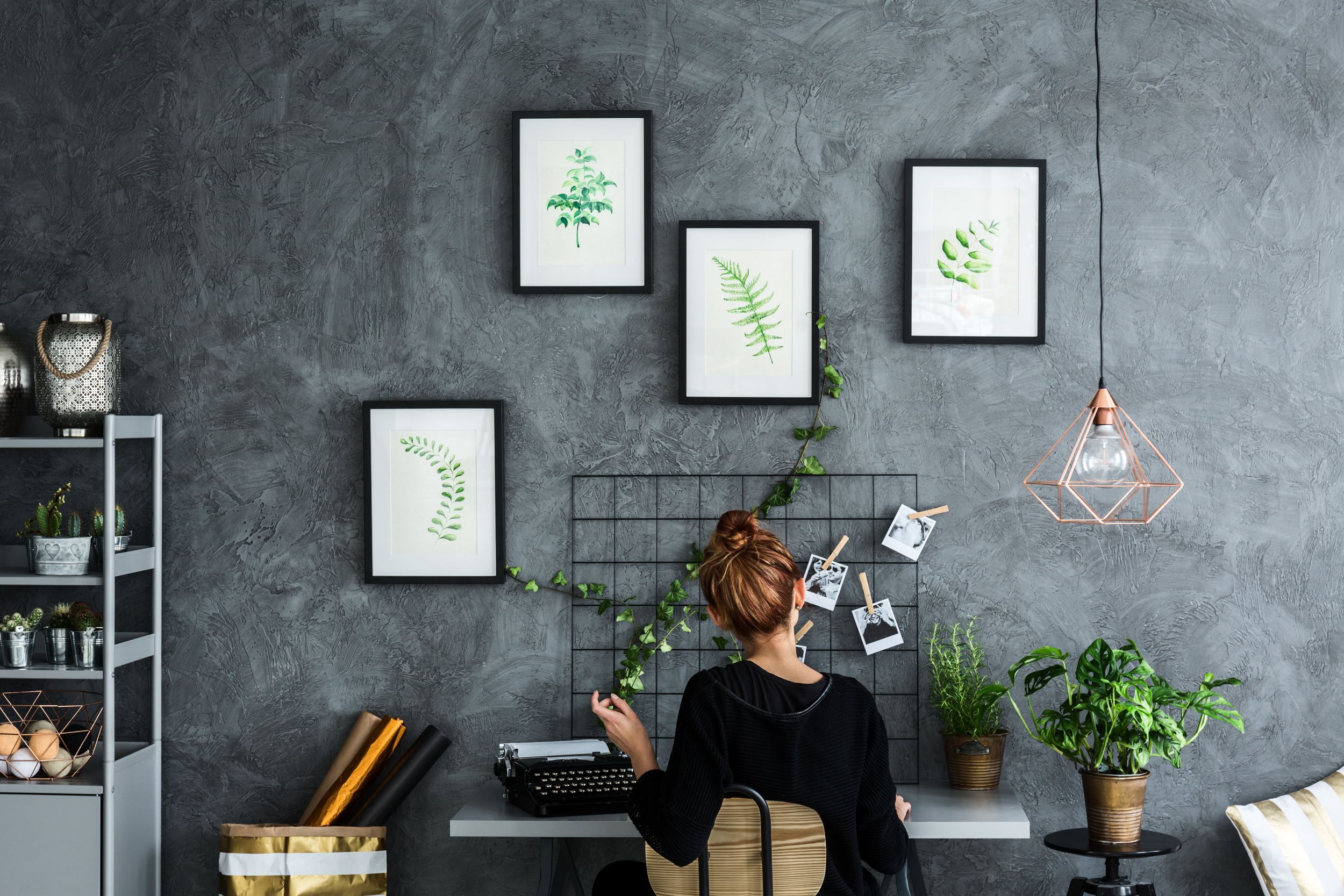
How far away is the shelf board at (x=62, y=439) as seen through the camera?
98.5 inches

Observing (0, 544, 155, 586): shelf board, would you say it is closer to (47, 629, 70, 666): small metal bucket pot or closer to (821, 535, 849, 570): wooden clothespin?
(47, 629, 70, 666): small metal bucket pot

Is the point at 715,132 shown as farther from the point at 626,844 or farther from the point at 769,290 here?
the point at 626,844

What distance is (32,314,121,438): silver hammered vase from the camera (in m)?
2.56

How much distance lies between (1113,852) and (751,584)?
1091 millimetres

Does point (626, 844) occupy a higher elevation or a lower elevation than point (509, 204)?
lower

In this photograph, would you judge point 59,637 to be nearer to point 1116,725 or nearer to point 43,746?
point 43,746

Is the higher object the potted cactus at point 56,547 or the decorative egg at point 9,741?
the potted cactus at point 56,547

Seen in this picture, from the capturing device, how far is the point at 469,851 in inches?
107

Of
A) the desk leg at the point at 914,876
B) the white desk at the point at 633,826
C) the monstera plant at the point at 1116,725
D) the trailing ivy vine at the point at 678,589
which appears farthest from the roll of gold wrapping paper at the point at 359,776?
the monstera plant at the point at 1116,725

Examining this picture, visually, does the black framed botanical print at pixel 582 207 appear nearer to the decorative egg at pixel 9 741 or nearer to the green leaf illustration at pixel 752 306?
the green leaf illustration at pixel 752 306

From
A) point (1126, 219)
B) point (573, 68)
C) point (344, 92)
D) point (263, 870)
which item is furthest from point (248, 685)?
point (1126, 219)

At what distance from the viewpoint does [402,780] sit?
260cm

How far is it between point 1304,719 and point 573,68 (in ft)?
7.94

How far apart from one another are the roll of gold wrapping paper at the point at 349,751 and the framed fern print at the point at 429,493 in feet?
1.13
